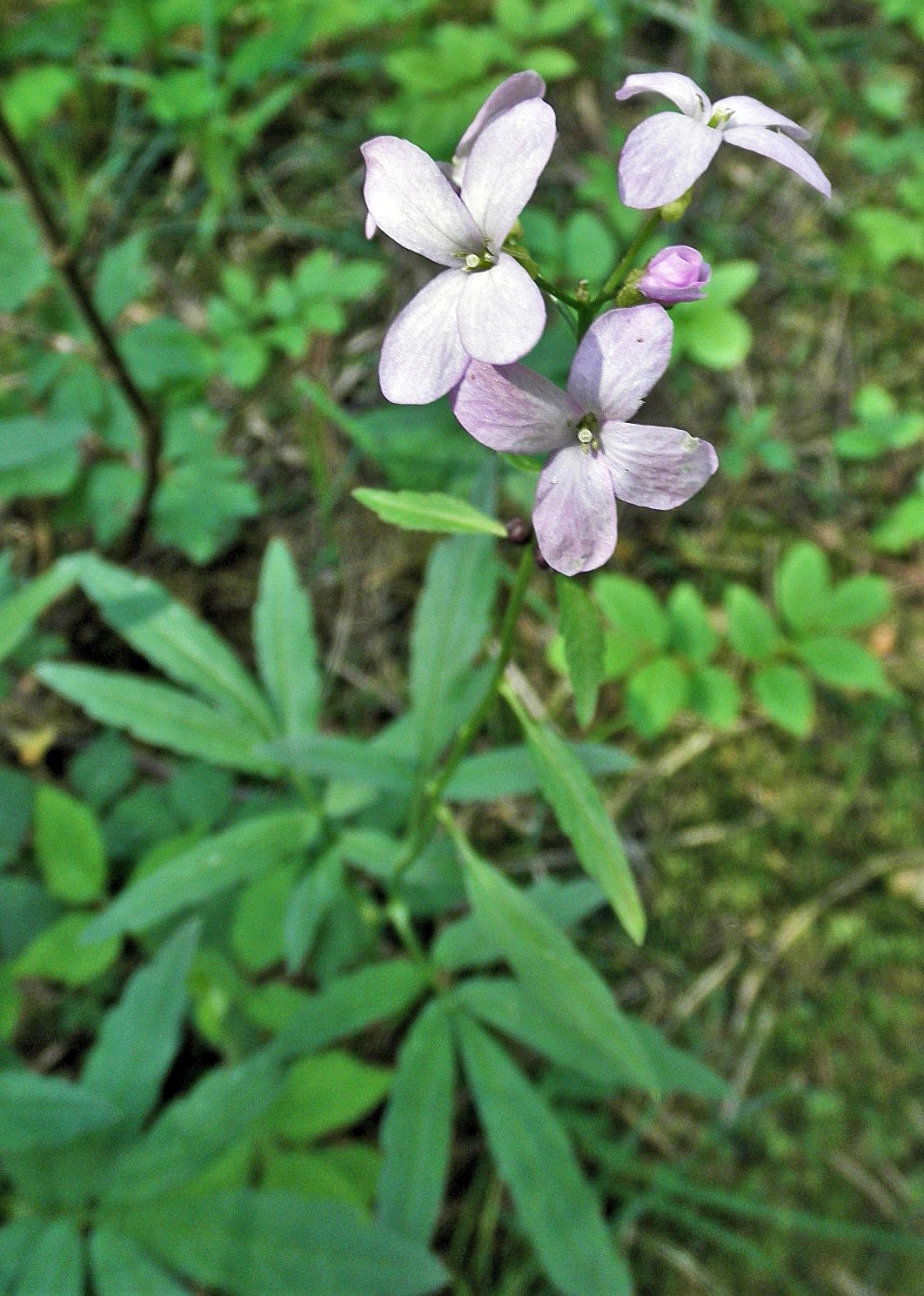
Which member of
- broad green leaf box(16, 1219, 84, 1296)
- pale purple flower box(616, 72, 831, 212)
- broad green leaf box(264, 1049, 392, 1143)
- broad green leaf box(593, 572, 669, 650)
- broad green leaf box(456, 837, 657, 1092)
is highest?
pale purple flower box(616, 72, 831, 212)

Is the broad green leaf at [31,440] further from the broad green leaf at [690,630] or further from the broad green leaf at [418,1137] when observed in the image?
the broad green leaf at [690,630]

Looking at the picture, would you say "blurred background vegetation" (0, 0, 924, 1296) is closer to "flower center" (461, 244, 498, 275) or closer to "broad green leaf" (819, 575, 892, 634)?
"broad green leaf" (819, 575, 892, 634)

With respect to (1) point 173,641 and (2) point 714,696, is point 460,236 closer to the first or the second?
(1) point 173,641

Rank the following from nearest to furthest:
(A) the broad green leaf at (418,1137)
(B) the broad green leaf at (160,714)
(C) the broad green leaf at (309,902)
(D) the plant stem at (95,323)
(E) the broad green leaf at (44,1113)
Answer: (E) the broad green leaf at (44,1113)
(A) the broad green leaf at (418,1137)
(C) the broad green leaf at (309,902)
(B) the broad green leaf at (160,714)
(D) the plant stem at (95,323)

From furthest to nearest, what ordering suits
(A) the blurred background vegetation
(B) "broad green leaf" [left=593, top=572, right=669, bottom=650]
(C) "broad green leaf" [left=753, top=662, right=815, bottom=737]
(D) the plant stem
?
(B) "broad green leaf" [left=593, top=572, right=669, bottom=650]
(C) "broad green leaf" [left=753, top=662, right=815, bottom=737]
(A) the blurred background vegetation
(D) the plant stem

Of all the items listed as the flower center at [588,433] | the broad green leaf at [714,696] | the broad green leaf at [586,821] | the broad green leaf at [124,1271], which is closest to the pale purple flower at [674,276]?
the flower center at [588,433]

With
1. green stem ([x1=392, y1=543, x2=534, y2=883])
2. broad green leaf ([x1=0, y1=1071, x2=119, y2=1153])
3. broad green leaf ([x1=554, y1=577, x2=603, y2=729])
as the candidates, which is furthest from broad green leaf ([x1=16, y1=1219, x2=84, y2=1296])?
broad green leaf ([x1=554, y1=577, x2=603, y2=729])

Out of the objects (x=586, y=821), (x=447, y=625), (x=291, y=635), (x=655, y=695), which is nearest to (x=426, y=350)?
(x=586, y=821)
